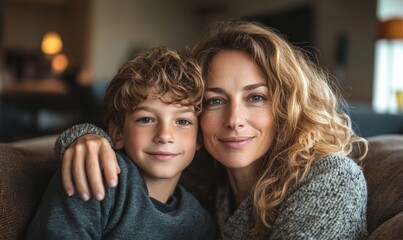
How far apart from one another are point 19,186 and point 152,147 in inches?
13.0

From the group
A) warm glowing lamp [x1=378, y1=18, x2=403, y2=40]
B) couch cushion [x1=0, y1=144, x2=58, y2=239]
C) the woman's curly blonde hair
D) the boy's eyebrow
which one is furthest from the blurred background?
couch cushion [x1=0, y1=144, x2=58, y2=239]

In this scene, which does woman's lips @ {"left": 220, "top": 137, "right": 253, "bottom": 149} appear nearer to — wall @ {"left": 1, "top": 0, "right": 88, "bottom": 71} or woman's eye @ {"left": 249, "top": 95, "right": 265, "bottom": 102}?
woman's eye @ {"left": 249, "top": 95, "right": 265, "bottom": 102}

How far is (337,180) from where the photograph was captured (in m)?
0.98

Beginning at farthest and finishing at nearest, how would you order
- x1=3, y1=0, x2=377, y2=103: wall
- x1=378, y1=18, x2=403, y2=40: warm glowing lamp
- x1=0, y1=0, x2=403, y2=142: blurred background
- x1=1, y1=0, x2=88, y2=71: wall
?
1. x1=1, y1=0, x2=88, y2=71: wall
2. x1=3, y1=0, x2=377, y2=103: wall
3. x1=0, y1=0, x2=403, y2=142: blurred background
4. x1=378, y1=18, x2=403, y2=40: warm glowing lamp

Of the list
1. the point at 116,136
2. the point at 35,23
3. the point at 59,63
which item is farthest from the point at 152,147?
the point at 35,23

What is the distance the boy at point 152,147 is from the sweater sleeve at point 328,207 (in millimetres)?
302

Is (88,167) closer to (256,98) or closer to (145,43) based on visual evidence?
(256,98)

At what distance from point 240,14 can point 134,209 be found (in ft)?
22.3

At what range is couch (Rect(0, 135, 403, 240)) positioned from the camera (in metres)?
0.97

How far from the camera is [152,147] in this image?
1146 millimetres

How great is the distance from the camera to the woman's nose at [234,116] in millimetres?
1154

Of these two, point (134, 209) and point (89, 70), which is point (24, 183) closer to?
point (134, 209)

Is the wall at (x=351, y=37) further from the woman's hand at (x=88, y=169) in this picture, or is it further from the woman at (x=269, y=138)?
the woman's hand at (x=88, y=169)

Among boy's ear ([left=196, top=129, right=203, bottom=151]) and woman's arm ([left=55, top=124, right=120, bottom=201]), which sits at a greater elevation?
woman's arm ([left=55, top=124, right=120, bottom=201])
